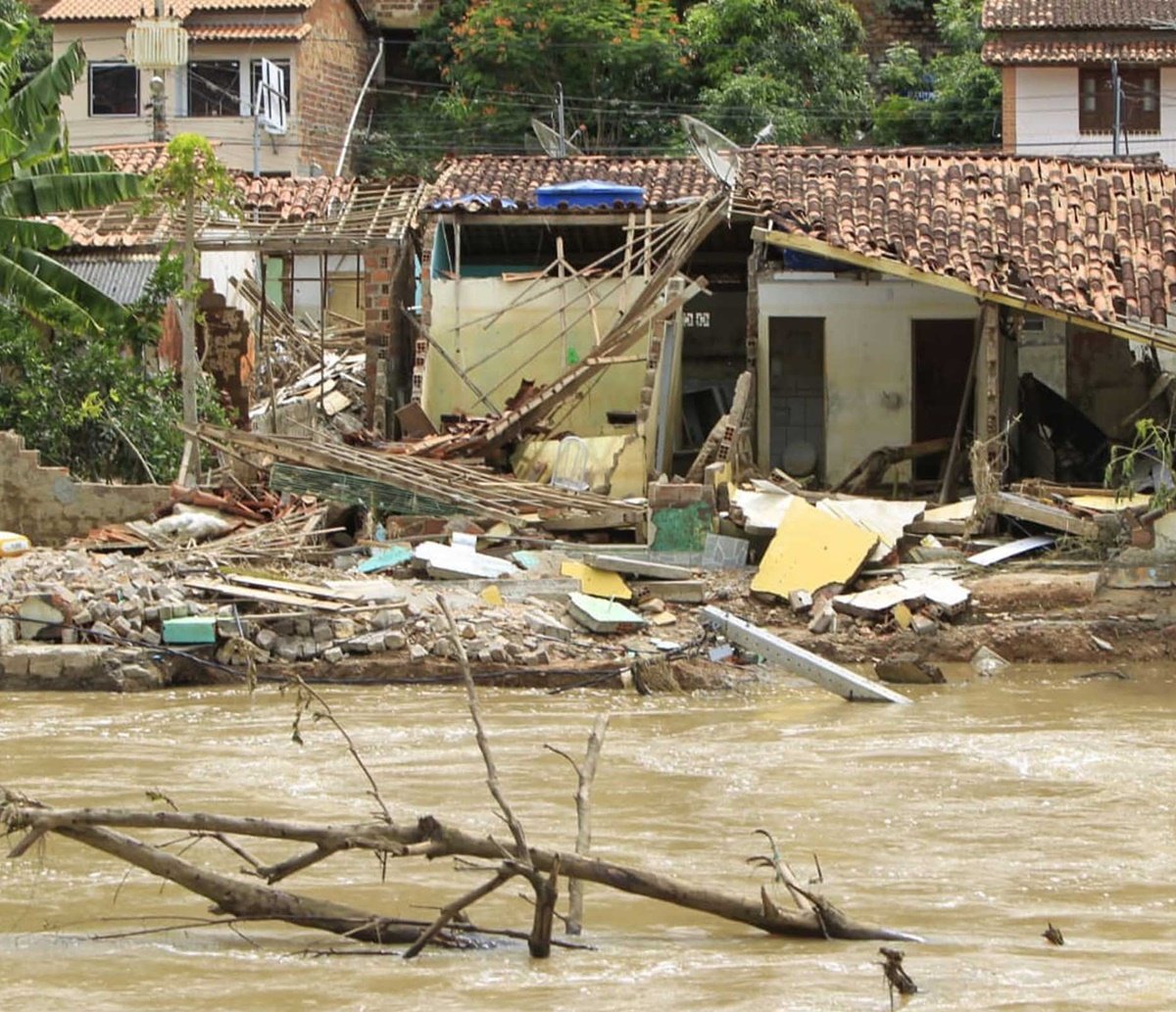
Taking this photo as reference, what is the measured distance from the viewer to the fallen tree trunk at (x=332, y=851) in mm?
6457

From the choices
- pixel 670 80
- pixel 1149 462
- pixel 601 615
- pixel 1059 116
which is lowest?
pixel 601 615

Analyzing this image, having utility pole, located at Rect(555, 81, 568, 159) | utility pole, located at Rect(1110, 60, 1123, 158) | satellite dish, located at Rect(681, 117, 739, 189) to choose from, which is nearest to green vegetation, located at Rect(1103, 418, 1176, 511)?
satellite dish, located at Rect(681, 117, 739, 189)

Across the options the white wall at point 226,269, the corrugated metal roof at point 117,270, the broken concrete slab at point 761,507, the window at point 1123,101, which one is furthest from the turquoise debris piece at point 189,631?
the window at point 1123,101

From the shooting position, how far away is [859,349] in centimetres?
2098

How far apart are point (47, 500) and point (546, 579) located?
4.92m

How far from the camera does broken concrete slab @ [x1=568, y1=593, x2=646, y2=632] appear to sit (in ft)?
50.3

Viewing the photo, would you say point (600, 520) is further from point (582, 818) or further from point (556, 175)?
point (582, 818)

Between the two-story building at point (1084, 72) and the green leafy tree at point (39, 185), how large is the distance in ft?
53.8

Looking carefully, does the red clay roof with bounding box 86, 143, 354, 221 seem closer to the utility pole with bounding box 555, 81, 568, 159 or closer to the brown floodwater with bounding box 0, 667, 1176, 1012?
the utility pole with bounding box 555, 81, 568, 159

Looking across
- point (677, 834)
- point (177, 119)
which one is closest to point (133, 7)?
point (177, 119)

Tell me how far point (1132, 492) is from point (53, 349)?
418 inches

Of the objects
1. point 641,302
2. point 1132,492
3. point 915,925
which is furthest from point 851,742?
point 641,302

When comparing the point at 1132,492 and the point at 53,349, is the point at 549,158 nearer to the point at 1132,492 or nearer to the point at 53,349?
the point at 53,349

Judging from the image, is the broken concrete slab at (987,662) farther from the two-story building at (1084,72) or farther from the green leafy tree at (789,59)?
the two-story building at (1084,72)
